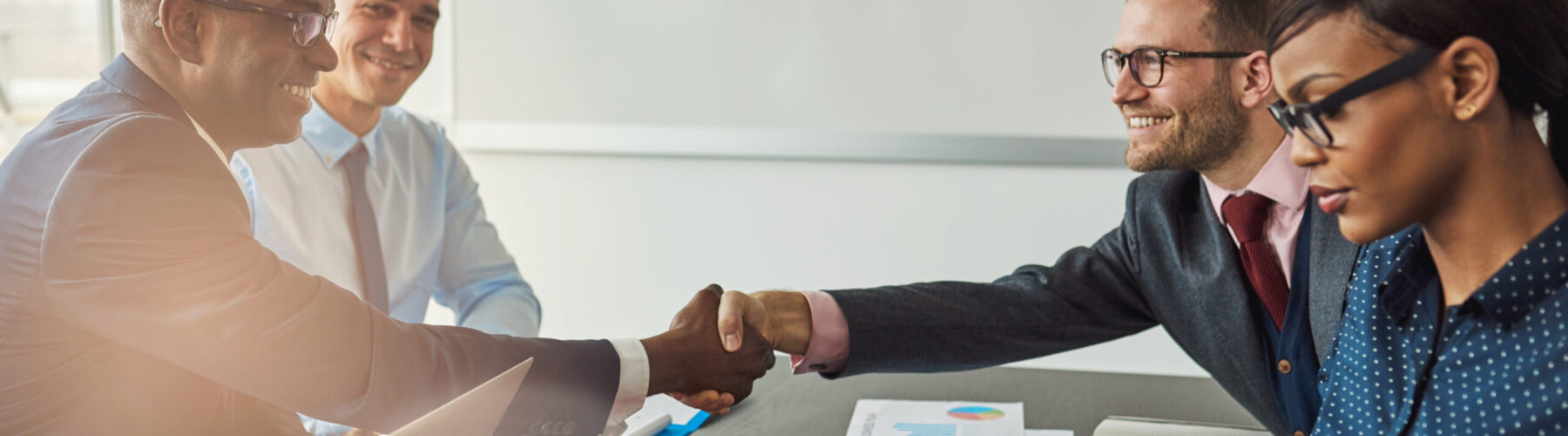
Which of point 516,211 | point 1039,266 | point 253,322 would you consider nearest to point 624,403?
point 253,322

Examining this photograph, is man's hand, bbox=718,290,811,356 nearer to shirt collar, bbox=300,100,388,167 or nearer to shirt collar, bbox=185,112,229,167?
shirt collar, bbox=185,112,229,167

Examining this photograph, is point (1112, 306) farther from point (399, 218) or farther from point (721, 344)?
point (399, 218)

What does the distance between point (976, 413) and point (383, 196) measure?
1.28 m

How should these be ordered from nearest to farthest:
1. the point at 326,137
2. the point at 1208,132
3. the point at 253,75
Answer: the point at 253,75 < the point at 1208,132 < the point at 326,137

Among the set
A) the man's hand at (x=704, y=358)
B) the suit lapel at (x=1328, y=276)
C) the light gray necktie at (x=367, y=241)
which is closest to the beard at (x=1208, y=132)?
the suit lapel at (x=1328, y=276)

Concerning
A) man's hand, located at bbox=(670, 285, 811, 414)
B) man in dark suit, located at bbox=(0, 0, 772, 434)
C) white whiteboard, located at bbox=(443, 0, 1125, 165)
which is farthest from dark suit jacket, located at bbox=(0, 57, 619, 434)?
white whiteboard, located at bbox=(443, 0, 1125, 165)

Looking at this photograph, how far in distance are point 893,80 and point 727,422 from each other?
2161 millimetres

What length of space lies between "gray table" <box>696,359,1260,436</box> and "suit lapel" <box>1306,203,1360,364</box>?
261mm

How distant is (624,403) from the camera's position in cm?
143

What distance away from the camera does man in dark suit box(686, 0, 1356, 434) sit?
1.54 metres

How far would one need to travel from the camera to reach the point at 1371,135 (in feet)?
3.40

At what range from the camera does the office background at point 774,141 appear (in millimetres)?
3510

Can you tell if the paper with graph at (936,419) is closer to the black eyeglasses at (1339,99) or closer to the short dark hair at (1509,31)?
the black eyeglasses at (1339,99)

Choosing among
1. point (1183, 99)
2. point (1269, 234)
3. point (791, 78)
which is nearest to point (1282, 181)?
point (1269, 234)
